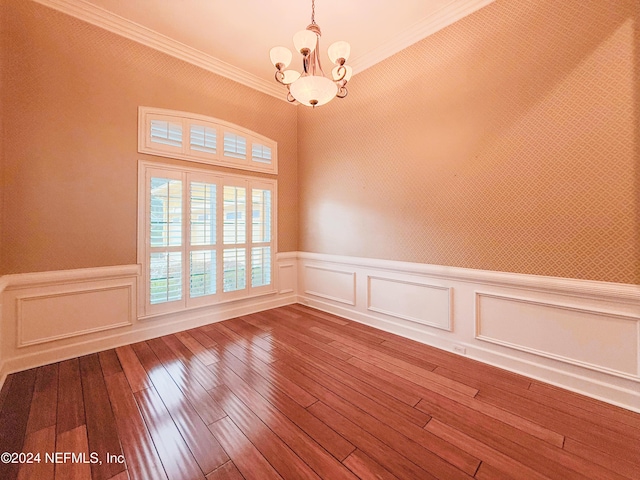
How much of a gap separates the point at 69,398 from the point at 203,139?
9.35ft

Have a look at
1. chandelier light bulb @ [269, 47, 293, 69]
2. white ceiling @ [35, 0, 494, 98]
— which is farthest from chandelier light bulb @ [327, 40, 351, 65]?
white ceiling @ [35, 0, 494, 98]

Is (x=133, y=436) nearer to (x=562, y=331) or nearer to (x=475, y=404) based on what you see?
(x=475, y=404)

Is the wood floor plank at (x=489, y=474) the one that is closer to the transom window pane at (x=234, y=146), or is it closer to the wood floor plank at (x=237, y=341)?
the wood floor plank at (x=237, y=341)

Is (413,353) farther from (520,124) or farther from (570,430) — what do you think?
(520,124)

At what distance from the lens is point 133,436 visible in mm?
1615

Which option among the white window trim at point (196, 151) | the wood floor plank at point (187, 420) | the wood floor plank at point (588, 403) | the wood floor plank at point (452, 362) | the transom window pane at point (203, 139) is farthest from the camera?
the transom window pane at point (203, 139)

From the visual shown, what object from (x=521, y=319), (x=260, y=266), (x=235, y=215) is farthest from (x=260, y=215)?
(x=521, y=319)

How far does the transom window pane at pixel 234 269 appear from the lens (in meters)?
3.59

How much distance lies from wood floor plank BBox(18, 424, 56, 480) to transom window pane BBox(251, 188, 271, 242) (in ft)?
8.61

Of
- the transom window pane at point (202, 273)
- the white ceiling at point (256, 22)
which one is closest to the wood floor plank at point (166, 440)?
the transom window pane at point (202, 273)

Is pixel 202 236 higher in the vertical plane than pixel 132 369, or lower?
higher

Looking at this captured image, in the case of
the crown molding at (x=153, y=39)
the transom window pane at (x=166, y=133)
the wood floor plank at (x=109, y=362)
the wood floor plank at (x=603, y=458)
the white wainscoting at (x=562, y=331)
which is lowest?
the wood floor plank at (x=603, y=458)

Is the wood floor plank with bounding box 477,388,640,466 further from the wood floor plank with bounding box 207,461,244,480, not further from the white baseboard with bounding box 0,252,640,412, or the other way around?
the wood floor plank with bounding box 207,461,244,480

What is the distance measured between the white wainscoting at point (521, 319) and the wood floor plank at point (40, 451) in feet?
9.56
